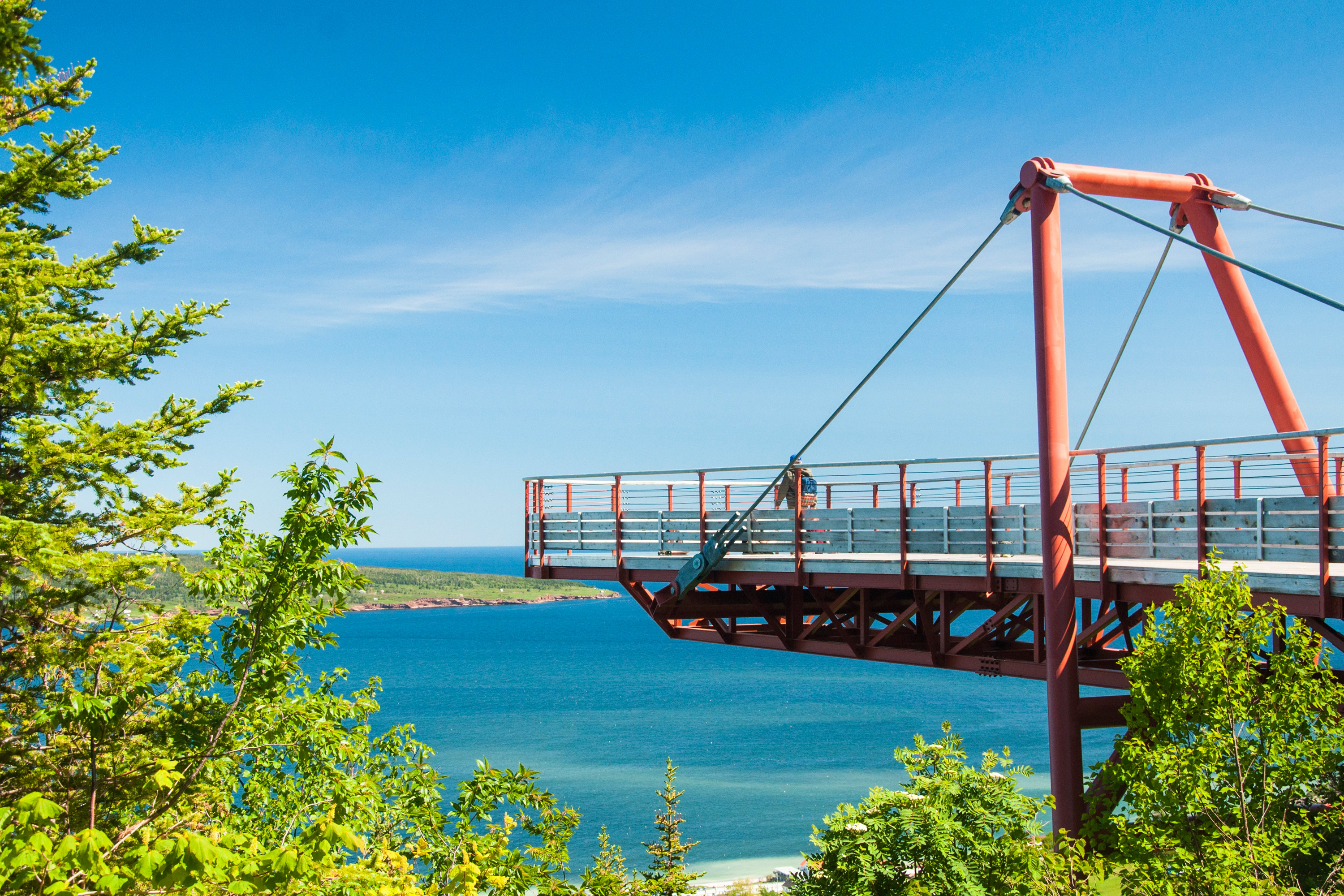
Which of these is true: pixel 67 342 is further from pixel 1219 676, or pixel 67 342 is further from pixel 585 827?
pixel 585 827

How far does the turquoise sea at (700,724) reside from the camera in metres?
61.6

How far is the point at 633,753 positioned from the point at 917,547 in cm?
6896

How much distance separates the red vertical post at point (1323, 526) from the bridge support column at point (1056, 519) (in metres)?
2.54

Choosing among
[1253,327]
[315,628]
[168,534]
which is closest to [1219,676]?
[1253,327]

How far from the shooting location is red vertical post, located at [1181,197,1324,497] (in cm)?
1418

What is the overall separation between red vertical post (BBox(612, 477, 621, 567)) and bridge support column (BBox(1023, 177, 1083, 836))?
7.45 m

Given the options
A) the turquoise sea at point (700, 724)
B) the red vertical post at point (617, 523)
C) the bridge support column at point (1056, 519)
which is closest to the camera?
the bridge support column at point (1056, 519)

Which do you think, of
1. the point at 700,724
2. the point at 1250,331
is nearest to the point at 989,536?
the point at 1250,331

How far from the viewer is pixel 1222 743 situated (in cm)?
893

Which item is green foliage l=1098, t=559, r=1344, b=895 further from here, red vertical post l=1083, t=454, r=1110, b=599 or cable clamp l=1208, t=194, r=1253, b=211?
cable clamp l=1208, t=194, r=1253, b=211

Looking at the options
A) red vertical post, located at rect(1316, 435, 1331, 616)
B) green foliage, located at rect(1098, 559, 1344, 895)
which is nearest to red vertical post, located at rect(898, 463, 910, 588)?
green foliage, located at rect(1098, 559, 1344, 895)

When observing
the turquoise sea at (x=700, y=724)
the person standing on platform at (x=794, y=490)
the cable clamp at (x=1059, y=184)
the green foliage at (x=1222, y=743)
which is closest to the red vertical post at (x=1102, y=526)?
the green foliage at (x=1222, y=743)

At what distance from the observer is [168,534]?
35.8ft

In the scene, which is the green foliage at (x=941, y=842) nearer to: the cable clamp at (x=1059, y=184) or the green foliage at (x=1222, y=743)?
the green foliage at (x=1222, y=743)
